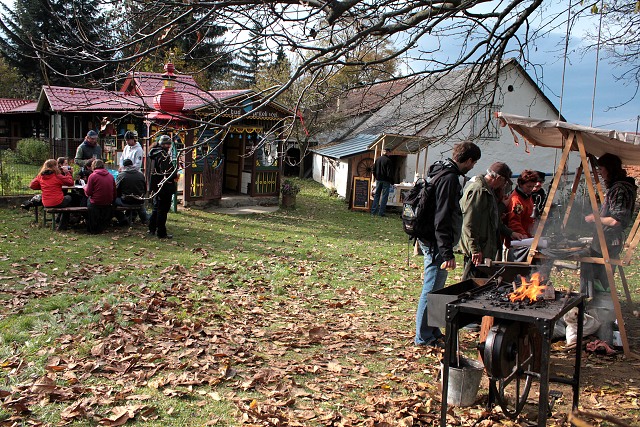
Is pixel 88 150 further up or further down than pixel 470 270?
further up

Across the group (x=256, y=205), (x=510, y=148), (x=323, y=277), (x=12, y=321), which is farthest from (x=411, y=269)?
(x=510, y=148)

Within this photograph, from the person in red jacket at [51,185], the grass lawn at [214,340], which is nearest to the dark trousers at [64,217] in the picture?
the person in red jacket at [51,185]

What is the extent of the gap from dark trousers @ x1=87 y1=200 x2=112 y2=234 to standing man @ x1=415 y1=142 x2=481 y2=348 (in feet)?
27.3

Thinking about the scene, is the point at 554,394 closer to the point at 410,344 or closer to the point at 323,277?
the point at 410,344

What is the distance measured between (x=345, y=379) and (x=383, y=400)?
547mm

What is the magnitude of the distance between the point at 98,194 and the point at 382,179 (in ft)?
31.8

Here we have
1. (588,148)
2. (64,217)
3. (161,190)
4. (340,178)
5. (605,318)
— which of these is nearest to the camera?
(605,318)

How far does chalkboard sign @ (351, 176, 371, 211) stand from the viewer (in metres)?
19.3

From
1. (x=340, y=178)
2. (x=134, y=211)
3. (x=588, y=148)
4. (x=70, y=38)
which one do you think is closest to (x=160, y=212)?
(x=134, y=211)

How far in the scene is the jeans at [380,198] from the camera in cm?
1852

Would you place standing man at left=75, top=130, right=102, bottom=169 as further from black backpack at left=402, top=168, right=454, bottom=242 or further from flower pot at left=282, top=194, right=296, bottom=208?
black backpack at left=402, top=168, right=454, bottom=242

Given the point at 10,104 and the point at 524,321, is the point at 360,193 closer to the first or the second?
the point at 524,321

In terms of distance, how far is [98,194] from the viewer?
1160 centimetres

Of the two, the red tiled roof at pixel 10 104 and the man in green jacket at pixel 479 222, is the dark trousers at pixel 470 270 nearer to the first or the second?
the man in green jacket at pixel 479 222
